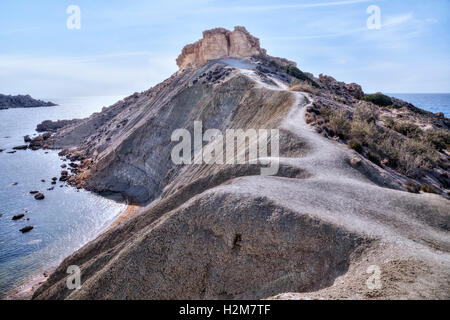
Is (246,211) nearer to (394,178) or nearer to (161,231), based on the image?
(161,231)

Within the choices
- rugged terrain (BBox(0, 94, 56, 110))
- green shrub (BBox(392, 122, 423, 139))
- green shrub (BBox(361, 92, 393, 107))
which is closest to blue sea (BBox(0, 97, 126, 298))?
green shrub (BBox(392, 122, 423, 139))

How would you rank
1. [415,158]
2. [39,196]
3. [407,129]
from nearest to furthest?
[415,158]
[407,129]
[39,196]

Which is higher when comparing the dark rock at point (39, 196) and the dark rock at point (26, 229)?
the dark rock at point (39, 196)

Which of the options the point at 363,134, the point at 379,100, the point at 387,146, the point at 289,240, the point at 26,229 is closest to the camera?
the point at 289,240

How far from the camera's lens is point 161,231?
29.3ft

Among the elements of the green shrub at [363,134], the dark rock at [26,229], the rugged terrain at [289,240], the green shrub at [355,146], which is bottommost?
the dark rock at [26,229]

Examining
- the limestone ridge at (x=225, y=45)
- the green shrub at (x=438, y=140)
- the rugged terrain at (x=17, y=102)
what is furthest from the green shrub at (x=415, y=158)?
the rugged terrain at (x=17, y=102)

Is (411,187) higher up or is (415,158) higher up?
(415,158)

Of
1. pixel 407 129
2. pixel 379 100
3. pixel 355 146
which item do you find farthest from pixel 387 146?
pixel 379 100

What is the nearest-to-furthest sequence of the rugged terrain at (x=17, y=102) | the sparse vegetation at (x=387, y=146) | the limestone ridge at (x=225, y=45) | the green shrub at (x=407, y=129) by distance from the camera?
1. the sparse vegetation at (x=387, y=146)
2. the green shrub at (x=407, y=129)
3. the limestone ridge at (x=225, y=45)
4. the rugged terrain at (x=17, y=102)

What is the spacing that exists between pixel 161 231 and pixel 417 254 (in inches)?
283

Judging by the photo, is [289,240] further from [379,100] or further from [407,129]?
[379,100]

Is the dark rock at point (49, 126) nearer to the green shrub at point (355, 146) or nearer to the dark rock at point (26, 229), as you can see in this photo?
the dark rock at point (26, 229)
